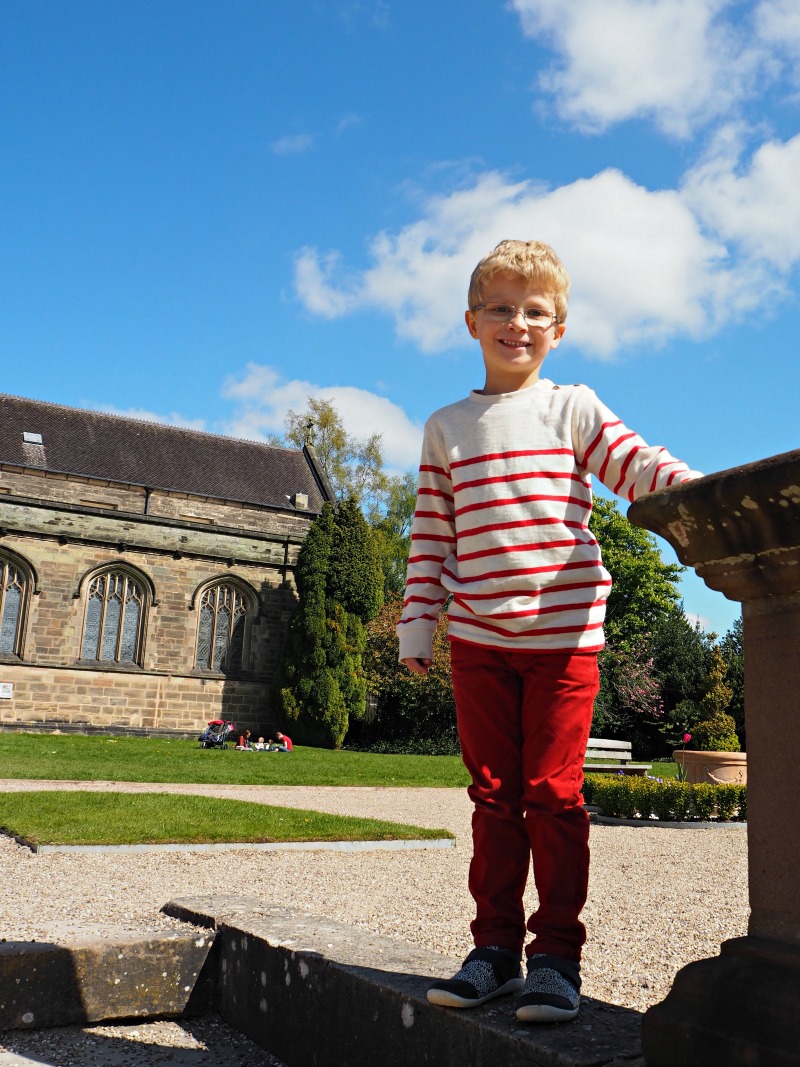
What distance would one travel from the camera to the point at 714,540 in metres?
1.73

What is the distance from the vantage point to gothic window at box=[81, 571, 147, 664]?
24.3 metres

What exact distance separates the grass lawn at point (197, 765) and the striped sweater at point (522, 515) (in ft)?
33.7

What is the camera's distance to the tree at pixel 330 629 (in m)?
24.2

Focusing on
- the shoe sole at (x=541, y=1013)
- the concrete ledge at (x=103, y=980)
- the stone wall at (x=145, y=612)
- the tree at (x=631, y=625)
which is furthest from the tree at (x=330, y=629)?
the shoe sole at (x=541, y=1013)

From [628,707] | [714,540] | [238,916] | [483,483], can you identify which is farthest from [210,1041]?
[628,707]

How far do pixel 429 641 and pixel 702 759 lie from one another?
10.2 m

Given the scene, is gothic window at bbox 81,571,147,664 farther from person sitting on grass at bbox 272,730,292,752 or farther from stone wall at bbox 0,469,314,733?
person sitting on grass at bbox 272,730,292,752

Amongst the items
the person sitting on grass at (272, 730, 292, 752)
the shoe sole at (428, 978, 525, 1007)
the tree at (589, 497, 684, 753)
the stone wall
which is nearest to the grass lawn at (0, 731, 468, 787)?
the person sitting on grass at (272, 730, 292, 752)

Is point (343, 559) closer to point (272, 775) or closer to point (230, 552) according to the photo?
point (230, 552)

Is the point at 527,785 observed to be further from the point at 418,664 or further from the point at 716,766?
the point at 716,766

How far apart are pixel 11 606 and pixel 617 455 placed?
2361cm

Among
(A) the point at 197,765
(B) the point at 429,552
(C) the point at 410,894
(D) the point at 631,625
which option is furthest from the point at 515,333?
(D) the point at 631,625

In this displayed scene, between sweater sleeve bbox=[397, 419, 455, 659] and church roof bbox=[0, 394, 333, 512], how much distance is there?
2597 centimetres

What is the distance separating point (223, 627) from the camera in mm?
25797
